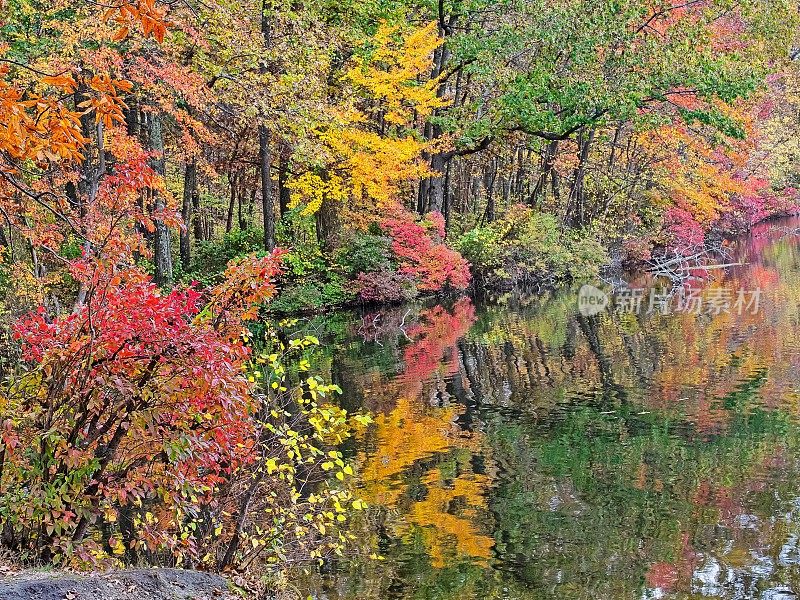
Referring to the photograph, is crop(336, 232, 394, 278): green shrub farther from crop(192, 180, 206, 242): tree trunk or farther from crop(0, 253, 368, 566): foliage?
crop(0, 253, 368, 566): foliage

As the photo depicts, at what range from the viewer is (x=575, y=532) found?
8664mm

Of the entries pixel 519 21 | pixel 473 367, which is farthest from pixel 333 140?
pixel 473 367

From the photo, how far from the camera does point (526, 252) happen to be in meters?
31.5

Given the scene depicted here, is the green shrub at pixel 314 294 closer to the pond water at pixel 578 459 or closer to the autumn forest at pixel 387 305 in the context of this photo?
the autumn forest at pixel 387 305

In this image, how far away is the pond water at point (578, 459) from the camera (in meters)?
7.76

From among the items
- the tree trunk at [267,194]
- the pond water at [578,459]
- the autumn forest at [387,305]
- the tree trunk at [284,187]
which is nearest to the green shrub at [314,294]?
the autumn forest at [387,305]

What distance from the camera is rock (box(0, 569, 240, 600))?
470 centimetres

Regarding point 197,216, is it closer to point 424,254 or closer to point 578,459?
point 424,254

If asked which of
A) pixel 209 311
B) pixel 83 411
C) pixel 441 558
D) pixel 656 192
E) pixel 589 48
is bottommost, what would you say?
pixel 441 558

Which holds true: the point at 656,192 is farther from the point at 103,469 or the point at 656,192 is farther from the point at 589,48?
the point at 103,469

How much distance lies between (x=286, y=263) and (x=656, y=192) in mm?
19830

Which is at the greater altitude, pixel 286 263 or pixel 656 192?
pixel 656 192

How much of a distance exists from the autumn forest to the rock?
451 mm

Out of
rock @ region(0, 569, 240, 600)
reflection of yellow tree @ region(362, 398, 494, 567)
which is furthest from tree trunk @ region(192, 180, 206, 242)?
rock @ region(0, 569, 240, 600)
